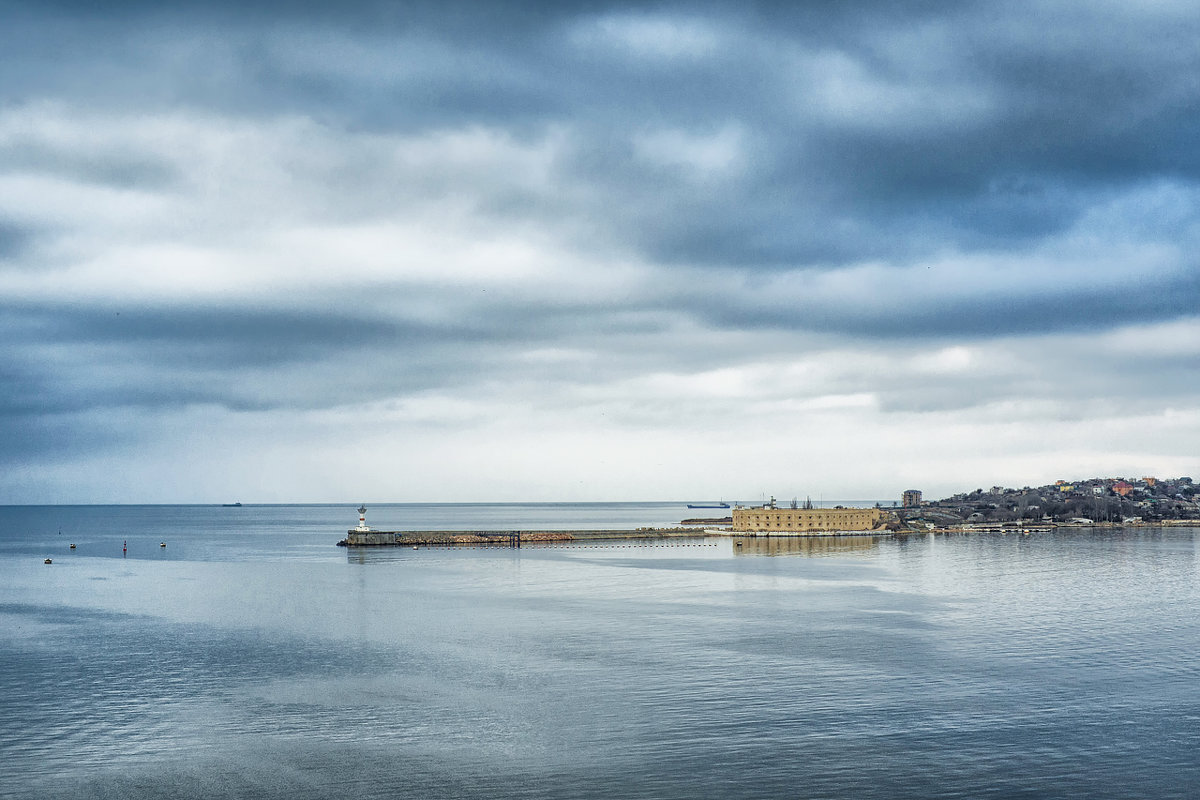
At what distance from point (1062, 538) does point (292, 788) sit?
168 meters

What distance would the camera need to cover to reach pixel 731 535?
173 m

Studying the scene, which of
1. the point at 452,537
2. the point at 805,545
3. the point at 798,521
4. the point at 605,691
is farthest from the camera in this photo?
the point at 798,521

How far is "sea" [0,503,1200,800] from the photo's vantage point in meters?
29.1

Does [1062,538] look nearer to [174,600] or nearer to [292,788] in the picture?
[174,600]

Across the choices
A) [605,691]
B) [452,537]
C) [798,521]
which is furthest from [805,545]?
[605,691]

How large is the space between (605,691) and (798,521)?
13714 centimetres

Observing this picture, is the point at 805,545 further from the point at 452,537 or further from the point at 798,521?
the point at 452,537

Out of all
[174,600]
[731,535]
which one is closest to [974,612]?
[174,600]

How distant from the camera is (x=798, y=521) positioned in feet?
565

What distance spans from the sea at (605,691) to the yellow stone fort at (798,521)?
87.0 meters

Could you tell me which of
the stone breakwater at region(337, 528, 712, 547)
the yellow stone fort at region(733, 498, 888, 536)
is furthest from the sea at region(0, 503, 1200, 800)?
the yellow stone fort at region(733, 498, 888, 536)

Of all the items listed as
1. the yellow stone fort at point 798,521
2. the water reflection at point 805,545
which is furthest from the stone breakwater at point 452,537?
the water reflection at point 805,545

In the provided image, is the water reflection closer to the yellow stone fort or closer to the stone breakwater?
the yellow stone fort

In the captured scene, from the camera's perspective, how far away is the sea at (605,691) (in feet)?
95.6
